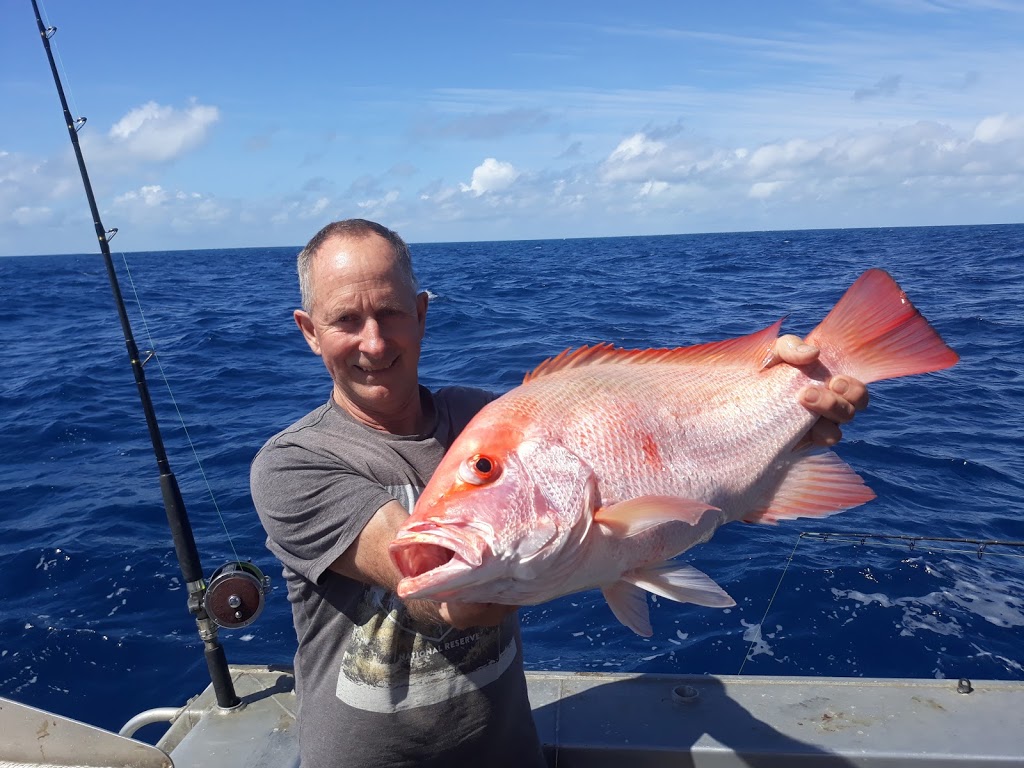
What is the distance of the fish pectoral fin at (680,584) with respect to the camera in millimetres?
1693

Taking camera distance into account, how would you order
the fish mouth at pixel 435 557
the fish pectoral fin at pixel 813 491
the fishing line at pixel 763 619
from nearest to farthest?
the fish mouth at pixel 435 557 < the fish pectoral fin at pixel 813 491 < the fishing line at pixel 763 619

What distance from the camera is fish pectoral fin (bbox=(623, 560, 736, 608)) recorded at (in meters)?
1.69

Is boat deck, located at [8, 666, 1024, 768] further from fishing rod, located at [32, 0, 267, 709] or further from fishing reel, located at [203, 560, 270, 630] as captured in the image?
fishing reel, located at [203, 560, 270, 630]

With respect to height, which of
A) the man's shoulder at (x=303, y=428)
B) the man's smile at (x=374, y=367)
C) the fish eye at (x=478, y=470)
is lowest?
the man's shoulder at (x=303, y=428)

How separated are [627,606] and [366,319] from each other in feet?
3.17

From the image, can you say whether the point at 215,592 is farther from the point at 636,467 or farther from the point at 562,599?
the point at 562,599

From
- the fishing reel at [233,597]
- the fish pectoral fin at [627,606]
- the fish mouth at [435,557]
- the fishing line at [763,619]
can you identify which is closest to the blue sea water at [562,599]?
the fishing line at [763,619]

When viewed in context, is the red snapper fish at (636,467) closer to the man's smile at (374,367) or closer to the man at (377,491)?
the man at (377,491)


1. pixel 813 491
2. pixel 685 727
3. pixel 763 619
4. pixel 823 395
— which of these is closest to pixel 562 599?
pixel 763 619

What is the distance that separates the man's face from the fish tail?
4.00ft

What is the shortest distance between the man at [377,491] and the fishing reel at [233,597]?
888 millimetres

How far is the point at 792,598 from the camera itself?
204 inches

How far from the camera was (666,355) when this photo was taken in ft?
7.16

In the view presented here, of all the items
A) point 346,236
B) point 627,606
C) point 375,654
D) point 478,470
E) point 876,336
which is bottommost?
point 375,654
